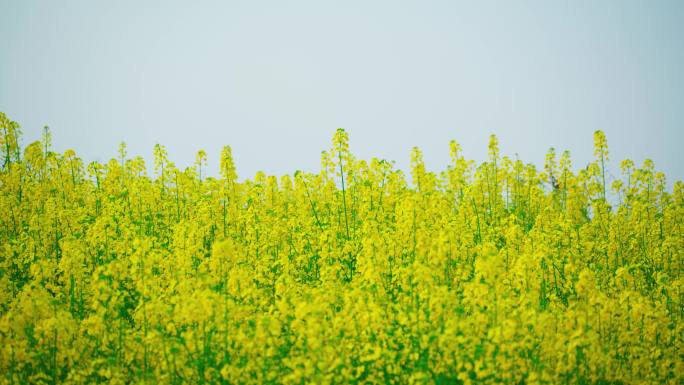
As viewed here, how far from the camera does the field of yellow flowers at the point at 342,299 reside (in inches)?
192

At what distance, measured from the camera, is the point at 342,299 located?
6336 millimetres

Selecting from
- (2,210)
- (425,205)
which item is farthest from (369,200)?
(2,210)

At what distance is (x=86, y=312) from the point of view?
6973mm

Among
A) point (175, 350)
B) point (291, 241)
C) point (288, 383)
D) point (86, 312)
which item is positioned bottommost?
point (288, 383)

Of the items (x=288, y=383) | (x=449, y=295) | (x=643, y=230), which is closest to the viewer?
(x=288, y=383)

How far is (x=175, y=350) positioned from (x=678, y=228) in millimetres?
10906

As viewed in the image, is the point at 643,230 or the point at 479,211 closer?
the point at 643,230

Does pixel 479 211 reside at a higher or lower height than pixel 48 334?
higher

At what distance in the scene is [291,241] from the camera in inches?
370

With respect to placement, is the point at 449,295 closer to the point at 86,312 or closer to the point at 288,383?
A: the point at 288,383

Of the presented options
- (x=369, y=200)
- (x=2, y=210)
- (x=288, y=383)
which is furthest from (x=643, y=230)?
(x=2, y=210)

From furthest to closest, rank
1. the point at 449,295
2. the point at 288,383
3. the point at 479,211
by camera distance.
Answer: the point at 479,211
the point at 449,295
the point at 288,383

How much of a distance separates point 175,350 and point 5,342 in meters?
2.02

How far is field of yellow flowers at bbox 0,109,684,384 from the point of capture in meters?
4.88
